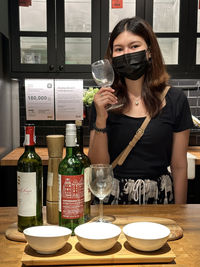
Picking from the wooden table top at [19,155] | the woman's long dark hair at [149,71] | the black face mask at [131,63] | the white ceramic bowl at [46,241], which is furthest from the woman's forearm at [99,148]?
the wooden table top at [19,155]

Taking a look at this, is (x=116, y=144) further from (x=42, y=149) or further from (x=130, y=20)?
(x=42, y=149)

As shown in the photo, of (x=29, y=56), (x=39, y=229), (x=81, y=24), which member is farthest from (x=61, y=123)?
(x=39, y=229)

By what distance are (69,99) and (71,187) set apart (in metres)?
2.28

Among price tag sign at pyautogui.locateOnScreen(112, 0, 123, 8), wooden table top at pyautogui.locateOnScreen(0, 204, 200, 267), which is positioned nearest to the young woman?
wooden table top at pyautogui.locateOnScreen(0, 204, 200, 267)

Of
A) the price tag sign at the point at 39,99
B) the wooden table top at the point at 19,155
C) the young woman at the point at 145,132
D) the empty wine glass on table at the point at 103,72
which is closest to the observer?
the empty wine glass on table at the point at 103,72

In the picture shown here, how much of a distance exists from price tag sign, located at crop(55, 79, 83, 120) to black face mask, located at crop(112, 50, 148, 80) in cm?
155

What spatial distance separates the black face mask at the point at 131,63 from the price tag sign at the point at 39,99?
5.31ft

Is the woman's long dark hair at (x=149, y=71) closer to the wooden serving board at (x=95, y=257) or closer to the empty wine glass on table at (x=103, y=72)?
the empty wine glass on table at (x=103, y=72)

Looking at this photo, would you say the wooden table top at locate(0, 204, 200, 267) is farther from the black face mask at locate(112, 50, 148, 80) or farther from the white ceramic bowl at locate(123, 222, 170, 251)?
the black face mask at locate(112, 50, 148, 80)

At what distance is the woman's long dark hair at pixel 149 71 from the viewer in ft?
5.16

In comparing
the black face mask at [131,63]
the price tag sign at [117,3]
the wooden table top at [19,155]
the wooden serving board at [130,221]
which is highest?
the price tag sign at [117,3]

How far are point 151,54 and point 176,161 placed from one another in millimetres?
540

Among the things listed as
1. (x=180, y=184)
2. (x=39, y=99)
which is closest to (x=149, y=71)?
(x=180, y=184)

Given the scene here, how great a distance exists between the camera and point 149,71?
1673mm
